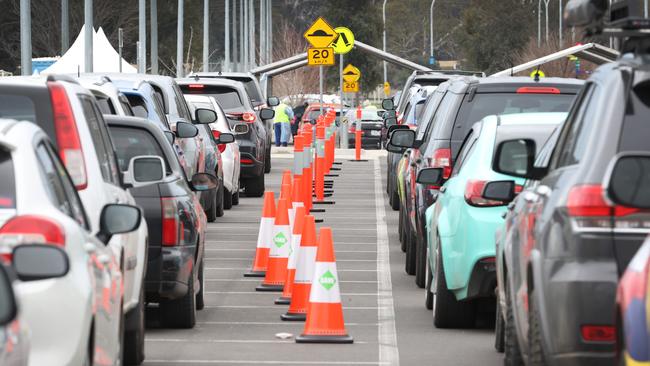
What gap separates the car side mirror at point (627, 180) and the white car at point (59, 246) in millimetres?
1984

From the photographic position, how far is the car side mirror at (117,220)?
8188 mm

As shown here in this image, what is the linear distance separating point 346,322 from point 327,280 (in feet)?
5.48

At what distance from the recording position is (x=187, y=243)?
41.2ft

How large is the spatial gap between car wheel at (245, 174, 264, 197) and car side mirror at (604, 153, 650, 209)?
22453 mm

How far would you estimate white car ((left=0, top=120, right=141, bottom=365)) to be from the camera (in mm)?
6363

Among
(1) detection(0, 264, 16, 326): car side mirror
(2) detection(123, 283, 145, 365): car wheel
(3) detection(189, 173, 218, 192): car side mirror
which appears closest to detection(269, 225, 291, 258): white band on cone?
(3) detection(189, 173, 218, 192): car side mirror

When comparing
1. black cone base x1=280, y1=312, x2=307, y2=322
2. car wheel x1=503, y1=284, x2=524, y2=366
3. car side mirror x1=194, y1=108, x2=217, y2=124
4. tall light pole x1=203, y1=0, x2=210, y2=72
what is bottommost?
black cone base x1=280, y1=312, x2=307, y2=322

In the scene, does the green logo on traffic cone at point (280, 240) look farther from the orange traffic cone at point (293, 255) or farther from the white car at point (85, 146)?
the white car at point (85, 146)

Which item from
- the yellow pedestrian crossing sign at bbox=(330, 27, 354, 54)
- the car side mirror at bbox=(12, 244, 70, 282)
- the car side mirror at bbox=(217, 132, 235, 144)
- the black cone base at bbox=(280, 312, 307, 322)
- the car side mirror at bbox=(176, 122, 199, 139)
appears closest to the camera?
the car side mirror at bbox=(12, 244, 70, 282)

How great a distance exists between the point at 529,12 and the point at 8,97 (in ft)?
413

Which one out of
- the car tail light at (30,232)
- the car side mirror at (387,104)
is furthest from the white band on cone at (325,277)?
the car side mirror at (387,104)

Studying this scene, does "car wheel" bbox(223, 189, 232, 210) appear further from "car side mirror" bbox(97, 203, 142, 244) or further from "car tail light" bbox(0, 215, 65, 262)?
"car tail light" bbox(0, 215, 65, 262)

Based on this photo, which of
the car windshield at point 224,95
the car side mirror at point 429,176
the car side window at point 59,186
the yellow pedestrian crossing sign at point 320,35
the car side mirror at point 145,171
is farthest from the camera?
the yellow pedestrian crossing sign at point 320,35

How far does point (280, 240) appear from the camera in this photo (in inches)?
601
